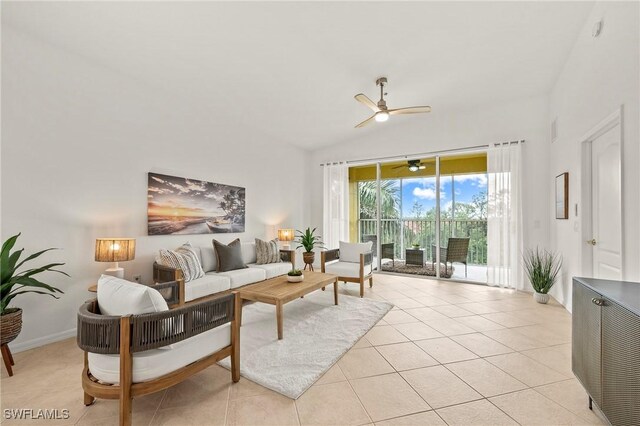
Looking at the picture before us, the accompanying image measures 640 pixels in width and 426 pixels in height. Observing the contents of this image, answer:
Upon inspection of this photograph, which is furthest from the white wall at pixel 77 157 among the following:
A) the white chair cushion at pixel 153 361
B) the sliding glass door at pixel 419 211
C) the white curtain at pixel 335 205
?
the sliding glass door at pixel 419 211

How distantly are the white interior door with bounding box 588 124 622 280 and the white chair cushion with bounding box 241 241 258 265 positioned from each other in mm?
4592

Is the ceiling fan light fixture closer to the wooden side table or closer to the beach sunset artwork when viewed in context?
the beach sunset artwork

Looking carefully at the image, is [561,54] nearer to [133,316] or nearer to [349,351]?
[349,351]

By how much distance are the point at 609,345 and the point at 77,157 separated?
4.79 metres

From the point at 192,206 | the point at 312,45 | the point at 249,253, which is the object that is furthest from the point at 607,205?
the point at 192,206

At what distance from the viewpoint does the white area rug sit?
2219mm

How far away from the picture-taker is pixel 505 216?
194 inches

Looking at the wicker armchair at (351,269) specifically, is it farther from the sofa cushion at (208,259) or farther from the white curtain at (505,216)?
the white curtain at (505,216)

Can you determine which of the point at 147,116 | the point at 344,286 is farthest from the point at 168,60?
the point at 344,286

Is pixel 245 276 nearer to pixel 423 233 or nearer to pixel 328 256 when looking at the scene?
pixel 328 256

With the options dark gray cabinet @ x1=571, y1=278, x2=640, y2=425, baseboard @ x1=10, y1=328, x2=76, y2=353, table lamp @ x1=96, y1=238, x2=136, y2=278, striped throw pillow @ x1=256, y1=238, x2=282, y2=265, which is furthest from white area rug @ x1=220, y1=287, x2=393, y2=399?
baseboard @ x1=10, y1=328, x2=76, y2=353

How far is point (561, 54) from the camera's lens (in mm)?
3688

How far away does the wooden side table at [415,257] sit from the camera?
640 centimetres

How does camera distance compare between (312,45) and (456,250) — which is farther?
(456,250)
